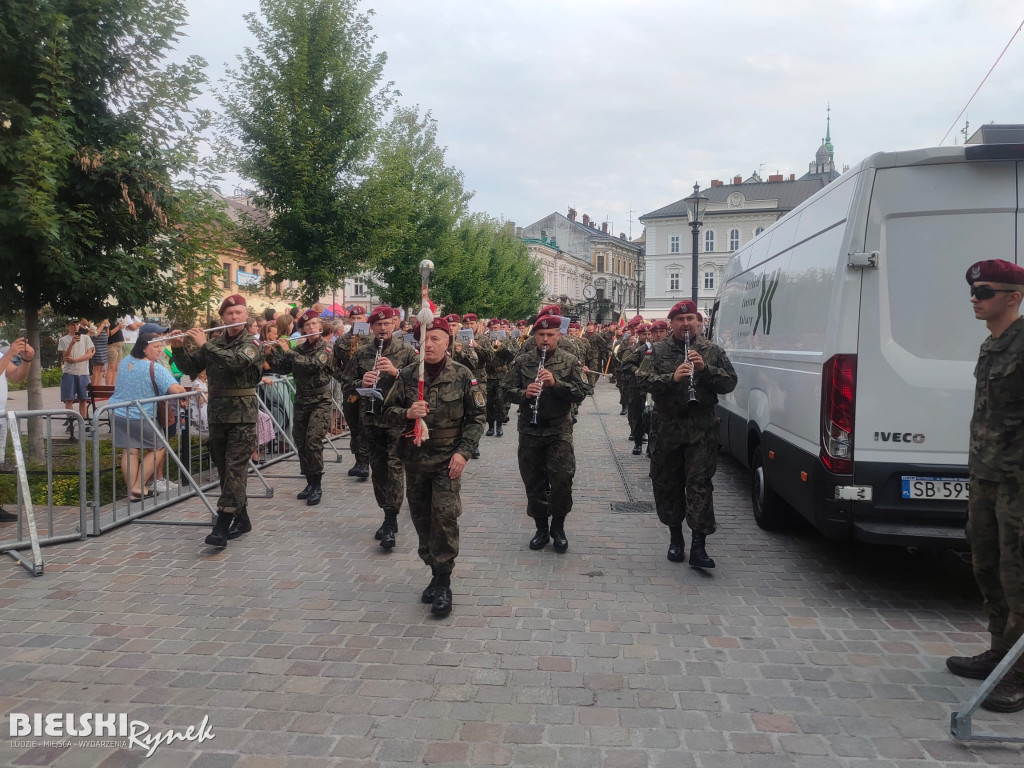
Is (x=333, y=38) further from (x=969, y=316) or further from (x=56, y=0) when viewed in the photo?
(x=969, y=316)

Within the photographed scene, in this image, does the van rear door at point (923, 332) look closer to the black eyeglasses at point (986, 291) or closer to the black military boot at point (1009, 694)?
the black eyeglasses at point (986, 291)

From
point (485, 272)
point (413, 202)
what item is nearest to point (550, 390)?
point (413, 202)

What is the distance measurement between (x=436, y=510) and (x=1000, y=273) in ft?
11.8

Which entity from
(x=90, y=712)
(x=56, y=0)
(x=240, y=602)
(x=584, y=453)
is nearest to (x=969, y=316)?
(x=240, y=602)

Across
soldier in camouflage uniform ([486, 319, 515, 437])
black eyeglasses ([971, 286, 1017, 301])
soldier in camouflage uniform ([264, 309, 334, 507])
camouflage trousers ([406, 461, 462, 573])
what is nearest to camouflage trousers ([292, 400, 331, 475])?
soldier in camouflage uniform ([264, 309, 334, 507])

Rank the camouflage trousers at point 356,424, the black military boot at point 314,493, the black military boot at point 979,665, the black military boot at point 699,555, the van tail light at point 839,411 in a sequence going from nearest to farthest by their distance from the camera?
A: the black military boot at point 979,665 < the van tail light at point 839,411 < the black military boot at point 699,555 < the black military boot at point 314,493 < the camouflage trousers at point 356,424

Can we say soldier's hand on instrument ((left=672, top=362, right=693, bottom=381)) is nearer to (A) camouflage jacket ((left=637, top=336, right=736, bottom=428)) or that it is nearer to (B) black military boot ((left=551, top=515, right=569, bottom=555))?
(A) camouflage jacket ((left=637, top=336, right=736, bottom=428))

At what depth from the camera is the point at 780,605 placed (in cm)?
539

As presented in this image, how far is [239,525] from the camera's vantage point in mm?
7188

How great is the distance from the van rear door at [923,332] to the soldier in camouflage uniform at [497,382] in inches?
366

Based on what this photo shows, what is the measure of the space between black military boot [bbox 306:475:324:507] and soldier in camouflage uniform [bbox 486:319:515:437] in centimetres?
589

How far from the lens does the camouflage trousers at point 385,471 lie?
22.6ft

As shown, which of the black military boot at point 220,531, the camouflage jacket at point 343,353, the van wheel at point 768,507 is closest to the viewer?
the black military boot at point 220,531

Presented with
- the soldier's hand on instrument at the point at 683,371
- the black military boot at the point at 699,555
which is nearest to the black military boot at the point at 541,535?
the black military boot at the point at 699,555
